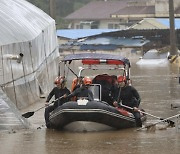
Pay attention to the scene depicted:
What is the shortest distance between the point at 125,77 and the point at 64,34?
55437mm

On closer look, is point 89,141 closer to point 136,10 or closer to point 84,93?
point 84,93

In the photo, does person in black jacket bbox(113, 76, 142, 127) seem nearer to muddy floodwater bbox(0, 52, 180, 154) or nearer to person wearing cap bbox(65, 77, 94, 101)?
muddy floodwater bbox(0, 52, 180, 154)

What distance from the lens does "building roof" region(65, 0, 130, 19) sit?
88.4 meters

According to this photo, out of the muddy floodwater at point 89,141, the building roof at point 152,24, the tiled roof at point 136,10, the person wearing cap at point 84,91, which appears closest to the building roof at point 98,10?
the tiled roof at point 136,10

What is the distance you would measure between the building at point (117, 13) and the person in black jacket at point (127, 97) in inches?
2427

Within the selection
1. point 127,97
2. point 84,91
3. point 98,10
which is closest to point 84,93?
point 84,91

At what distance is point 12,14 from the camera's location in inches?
1139

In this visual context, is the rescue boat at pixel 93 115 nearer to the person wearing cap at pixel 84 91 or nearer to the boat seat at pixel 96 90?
the boat seat at pixel 96 90

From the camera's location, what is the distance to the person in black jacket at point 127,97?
18.2m

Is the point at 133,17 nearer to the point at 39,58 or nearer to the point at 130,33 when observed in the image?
the point at 130,33

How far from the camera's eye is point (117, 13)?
279 ft

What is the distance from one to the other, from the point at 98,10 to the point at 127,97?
73039 mm

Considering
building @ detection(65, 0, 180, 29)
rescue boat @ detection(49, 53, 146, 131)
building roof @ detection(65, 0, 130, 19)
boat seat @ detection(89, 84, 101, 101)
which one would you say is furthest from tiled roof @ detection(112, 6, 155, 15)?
rescue boat @ detection(49, 53, 146, 131)

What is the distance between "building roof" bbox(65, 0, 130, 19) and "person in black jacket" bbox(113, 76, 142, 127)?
68.7 metres
